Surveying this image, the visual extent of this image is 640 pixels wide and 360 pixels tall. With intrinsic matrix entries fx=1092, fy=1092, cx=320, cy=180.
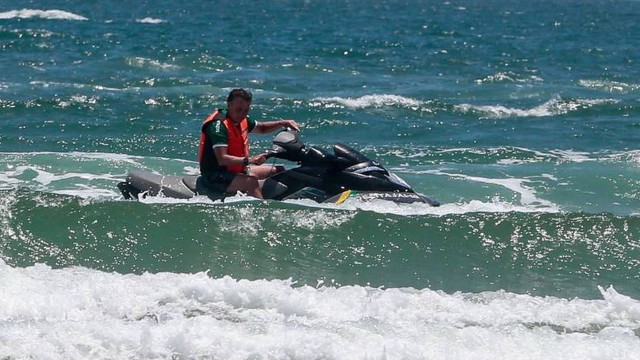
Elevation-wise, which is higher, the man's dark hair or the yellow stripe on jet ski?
the man's dark hair

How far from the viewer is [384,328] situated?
22.7 ft

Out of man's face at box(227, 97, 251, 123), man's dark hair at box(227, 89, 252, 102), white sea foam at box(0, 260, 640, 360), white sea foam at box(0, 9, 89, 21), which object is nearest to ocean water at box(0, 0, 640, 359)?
white sea foam at box(0, 260, 640, 360)

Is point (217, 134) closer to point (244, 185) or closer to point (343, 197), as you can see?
point (244, 185)

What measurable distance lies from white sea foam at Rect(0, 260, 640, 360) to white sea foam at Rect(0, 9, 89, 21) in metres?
30.5

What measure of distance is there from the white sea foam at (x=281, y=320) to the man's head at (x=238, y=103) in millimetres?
1975

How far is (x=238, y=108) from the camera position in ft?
31.0

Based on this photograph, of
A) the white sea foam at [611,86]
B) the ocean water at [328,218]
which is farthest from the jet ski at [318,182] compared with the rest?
the white sea foam at [611,86]

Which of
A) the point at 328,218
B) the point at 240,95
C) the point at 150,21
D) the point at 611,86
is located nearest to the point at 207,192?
the point at 240,95

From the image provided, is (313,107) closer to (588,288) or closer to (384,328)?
(588,288)

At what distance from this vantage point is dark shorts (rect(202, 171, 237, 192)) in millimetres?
9625

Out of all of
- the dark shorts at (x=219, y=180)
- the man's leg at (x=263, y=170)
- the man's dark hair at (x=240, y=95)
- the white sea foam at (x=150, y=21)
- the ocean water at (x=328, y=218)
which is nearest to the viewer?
the ocean water at (x=328, y=218)

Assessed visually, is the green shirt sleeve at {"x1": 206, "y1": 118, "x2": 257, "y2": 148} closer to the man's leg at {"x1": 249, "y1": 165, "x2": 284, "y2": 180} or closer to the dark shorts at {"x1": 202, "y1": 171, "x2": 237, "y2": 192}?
the dark shorts at {"x1": 202, "y1": 171, "x2": 237, "y2": 192}

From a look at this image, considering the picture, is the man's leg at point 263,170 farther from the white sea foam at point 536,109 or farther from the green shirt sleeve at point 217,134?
the white sea foam at point 536,109

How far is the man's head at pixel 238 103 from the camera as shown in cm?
941
